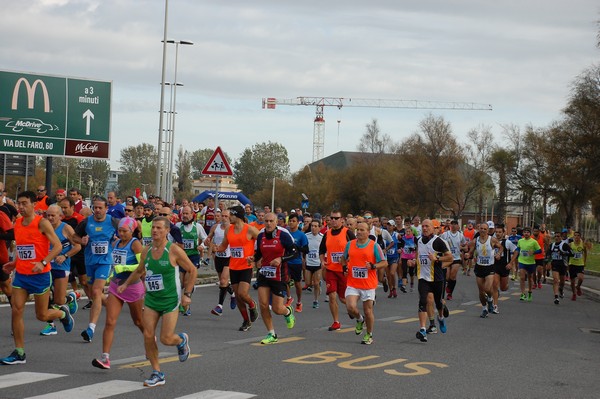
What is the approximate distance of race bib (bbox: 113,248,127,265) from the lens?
11.9 m

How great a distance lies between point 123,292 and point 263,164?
127m

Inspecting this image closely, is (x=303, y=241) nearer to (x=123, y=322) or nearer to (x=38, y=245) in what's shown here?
(x=123, y=322)

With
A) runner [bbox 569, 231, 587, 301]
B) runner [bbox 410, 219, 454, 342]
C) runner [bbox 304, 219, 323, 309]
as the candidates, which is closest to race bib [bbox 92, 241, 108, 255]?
runner [bbox 410, 219, 454, 342]

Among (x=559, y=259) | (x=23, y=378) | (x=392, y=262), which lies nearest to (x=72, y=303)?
(x=23, y=378)

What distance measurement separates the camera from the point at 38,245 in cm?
1105

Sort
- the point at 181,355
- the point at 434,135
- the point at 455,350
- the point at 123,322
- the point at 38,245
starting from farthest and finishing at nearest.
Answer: the point at 434,135 < the point at 123,322 < the point at 455,350 < the point at 38,245 < the point at 181,355

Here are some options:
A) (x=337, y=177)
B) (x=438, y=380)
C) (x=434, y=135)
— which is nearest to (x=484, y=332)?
(x=438, y=380)

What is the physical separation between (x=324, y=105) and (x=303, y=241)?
6554 inches

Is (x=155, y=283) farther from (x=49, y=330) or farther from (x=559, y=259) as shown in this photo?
(x=559, y=259)

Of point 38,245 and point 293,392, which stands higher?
point 38,245

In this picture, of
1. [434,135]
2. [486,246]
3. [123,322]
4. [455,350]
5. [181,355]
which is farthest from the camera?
[434,135]

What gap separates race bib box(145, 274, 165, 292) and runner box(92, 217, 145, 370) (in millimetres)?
610

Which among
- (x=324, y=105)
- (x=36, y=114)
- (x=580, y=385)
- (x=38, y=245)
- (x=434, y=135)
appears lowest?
(x=580, y=385)

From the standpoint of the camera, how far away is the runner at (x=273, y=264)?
44.5 feet
